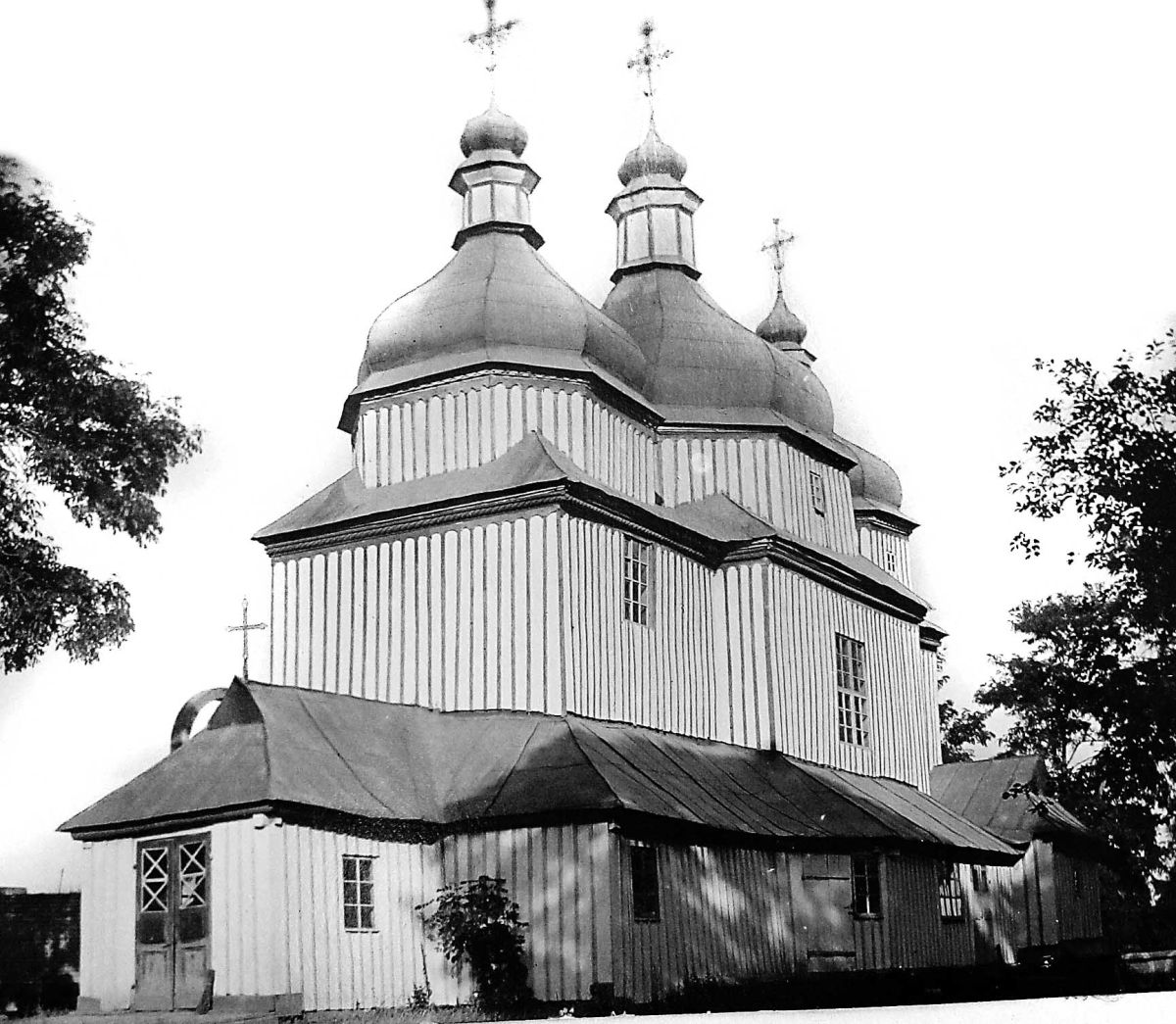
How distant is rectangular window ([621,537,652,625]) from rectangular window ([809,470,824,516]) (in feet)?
16.5

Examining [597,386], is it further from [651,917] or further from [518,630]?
[651,917]

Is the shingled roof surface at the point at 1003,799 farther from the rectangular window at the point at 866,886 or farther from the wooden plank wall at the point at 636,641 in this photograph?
the wooden plank wall at the point at 636,641

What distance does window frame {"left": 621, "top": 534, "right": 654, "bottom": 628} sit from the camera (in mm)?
25047

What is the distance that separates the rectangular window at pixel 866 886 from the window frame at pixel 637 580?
476 cm

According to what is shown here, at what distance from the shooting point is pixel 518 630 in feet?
77.5

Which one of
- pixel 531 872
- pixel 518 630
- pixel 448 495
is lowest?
pixel 531 872

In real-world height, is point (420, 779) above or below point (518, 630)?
below

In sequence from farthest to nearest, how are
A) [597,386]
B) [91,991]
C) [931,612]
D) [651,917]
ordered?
[931,612] < [597,386] < [651,917] < [91,991]

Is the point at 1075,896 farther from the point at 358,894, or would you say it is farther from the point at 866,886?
the point at 358,894

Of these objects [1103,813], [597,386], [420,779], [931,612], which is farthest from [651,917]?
[931,612]

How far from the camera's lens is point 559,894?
20.6 metres

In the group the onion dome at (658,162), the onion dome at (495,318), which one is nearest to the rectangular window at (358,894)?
the onion dome at (495,318)

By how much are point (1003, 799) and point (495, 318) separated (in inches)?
652

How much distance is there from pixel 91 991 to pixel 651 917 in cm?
665
